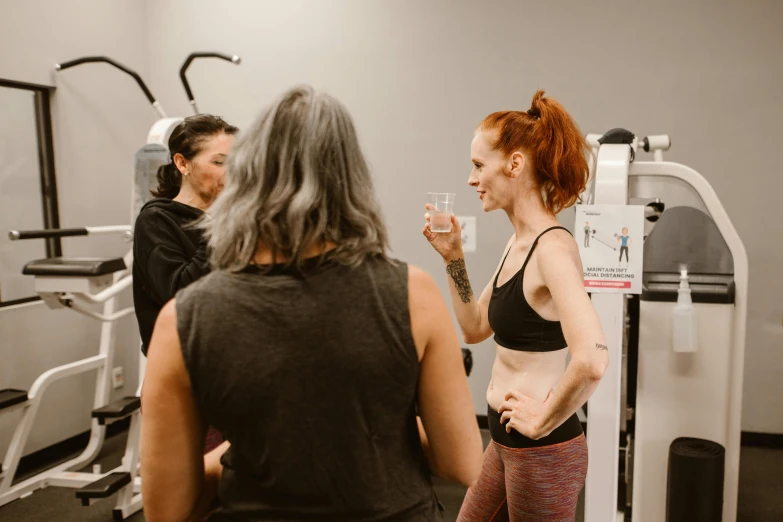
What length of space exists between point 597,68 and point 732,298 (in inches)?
68.9

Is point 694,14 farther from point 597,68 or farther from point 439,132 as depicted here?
point 439,132

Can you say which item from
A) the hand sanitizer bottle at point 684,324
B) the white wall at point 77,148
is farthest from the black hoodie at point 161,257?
the white wall at point 77,148

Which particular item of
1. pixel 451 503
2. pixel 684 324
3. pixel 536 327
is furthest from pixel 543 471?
pixel 451 503

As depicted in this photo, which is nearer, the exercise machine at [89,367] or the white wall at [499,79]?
the exercise machine at [89,367]

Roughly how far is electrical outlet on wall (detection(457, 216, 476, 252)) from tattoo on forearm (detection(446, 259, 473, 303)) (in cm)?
202

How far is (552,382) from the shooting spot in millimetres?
1389

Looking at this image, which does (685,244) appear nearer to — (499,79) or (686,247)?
(686,247)

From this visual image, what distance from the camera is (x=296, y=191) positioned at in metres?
0.84

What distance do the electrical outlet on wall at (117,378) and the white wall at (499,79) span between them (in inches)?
64.8

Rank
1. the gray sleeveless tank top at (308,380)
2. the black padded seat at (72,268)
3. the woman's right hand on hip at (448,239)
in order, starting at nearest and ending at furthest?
the gray sleeveless tank top at (308,380), the woman's right hand on hip at (448,239), the black padded seat at (72,268)

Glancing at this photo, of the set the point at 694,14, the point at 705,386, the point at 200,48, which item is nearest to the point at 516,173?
the point at 705,386

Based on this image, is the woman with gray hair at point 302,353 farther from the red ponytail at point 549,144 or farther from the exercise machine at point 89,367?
the exercise machine at point 89,367

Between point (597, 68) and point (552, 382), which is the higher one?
point (597, 68)

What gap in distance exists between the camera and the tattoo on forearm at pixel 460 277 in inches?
63.3
